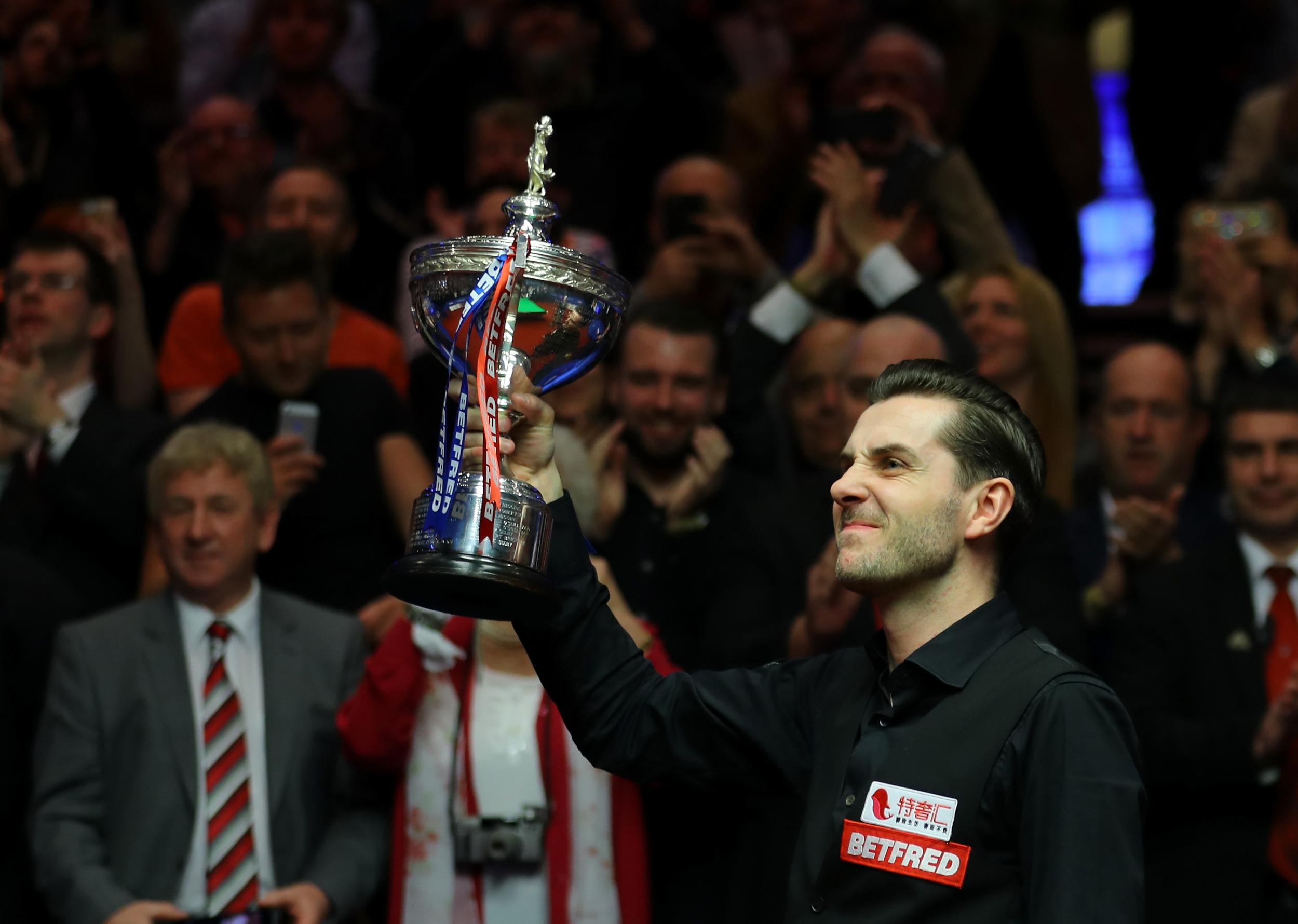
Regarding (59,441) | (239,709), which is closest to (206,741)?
(239,709)

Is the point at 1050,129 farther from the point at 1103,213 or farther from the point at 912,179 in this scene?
the point at 912,179

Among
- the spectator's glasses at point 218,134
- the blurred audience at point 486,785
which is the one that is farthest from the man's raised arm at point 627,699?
the spectator's glasses at point 218,134

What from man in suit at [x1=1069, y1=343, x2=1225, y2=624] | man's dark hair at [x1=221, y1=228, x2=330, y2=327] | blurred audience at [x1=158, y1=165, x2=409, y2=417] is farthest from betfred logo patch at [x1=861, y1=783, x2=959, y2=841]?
blurred audience at [x1=158, y1=165, x2=409, y2=417]

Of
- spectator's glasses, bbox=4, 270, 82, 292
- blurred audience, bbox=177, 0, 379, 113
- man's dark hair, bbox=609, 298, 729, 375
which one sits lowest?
man's dark hair, bbox=609, 298, 729, 375

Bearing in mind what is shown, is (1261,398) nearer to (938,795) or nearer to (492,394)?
(938,795)

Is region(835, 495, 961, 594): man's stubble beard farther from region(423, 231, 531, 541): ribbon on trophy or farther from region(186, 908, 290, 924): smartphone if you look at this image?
region(186, 908, 290, 924): smartphone

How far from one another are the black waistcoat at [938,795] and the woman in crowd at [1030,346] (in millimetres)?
3097

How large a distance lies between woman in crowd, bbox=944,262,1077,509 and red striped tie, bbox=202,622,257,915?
2.58m

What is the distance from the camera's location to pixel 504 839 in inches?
160

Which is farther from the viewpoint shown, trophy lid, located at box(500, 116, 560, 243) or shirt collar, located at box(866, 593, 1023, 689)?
trophy lid, located at box(500, 116, 560, 243)

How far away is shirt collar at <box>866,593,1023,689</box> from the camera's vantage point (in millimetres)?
2701

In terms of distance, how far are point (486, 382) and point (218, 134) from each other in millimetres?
4459

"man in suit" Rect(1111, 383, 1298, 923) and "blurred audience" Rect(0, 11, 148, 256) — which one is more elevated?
"blurred audience" Rect(0, 11, 148, 256)

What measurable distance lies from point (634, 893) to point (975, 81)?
4.70 meters
